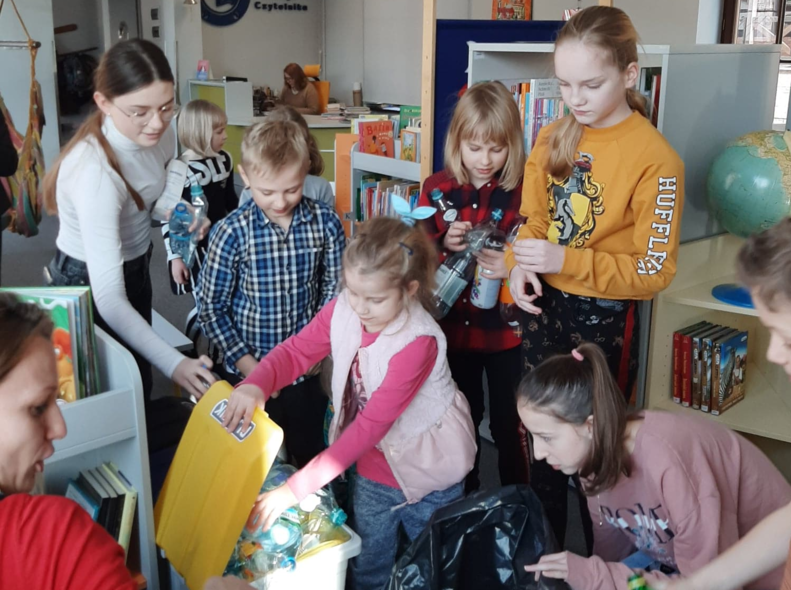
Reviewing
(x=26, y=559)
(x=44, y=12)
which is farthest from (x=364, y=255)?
(x=44, y=12)

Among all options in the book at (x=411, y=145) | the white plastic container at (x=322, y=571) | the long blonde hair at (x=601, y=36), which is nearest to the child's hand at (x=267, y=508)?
the white plastic container at (x=322, y=571)

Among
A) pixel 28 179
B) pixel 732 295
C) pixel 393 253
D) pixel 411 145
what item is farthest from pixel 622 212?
pixel 28 179

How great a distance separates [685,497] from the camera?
1.43m

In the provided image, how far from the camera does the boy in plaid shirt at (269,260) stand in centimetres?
194

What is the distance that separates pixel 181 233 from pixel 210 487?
1.14 meters

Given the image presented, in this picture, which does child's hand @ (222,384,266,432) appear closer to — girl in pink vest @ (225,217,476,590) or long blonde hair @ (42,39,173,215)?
girl in pink vest @ (225,217,476,590)

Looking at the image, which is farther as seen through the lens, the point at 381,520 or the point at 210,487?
the point at 381,520

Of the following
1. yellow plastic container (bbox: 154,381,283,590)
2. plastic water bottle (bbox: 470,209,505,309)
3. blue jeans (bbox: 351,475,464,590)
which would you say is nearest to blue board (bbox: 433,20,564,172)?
plastic water bottle (bbox: 470,209,505,309)

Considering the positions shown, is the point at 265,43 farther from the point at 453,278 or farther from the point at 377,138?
the point at 453,278

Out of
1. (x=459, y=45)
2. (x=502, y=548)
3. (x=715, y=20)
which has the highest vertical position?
(x=715, y=20)

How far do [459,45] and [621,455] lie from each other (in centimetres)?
156

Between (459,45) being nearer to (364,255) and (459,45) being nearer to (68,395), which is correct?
(364,255)

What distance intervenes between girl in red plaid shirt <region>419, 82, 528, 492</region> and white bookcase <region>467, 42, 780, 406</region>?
0.43m

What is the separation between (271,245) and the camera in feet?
6.53
